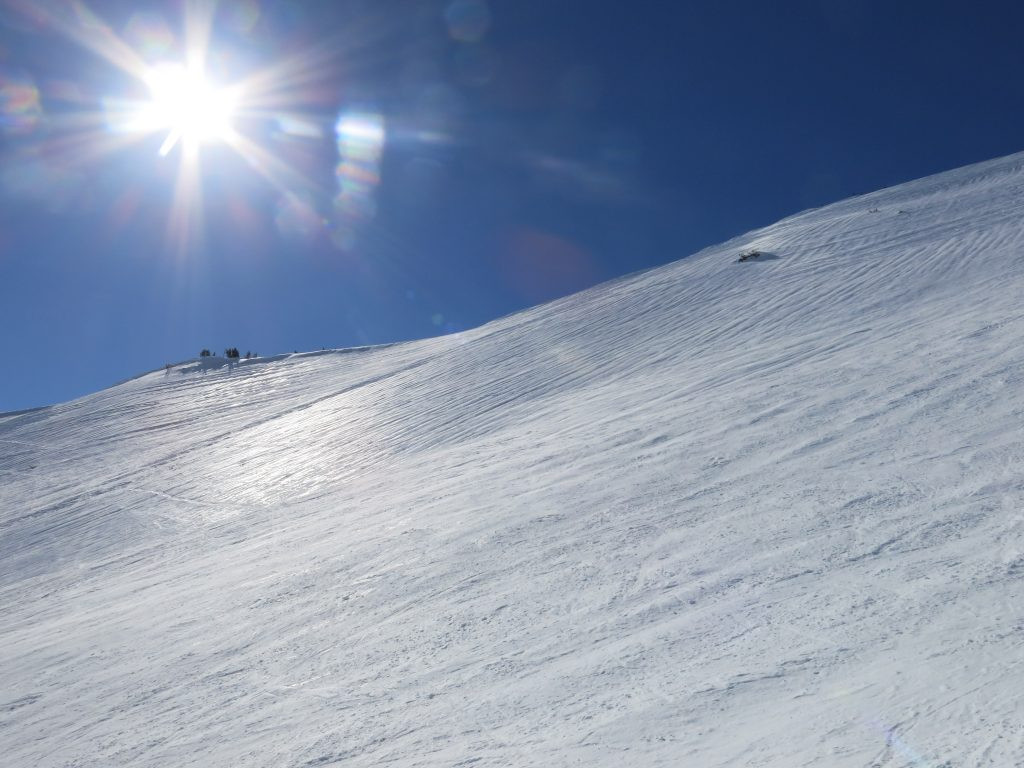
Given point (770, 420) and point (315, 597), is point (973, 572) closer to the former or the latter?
point (770, 420)

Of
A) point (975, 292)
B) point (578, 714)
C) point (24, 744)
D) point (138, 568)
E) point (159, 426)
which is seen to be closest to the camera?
point (578, 714)

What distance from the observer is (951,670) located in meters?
3.02

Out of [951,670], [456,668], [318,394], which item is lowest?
[951,670]

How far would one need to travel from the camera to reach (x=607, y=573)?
479cm

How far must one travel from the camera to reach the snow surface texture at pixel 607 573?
3217 millimetres

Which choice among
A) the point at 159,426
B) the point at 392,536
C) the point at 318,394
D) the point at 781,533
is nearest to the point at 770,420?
the point at 781,533

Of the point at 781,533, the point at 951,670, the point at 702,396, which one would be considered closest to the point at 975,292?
the point at 702,396

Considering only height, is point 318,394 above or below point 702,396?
above

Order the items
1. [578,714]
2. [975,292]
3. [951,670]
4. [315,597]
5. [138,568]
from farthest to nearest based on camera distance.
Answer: [975,292], [138,568], [315,597], [578,714], [951,670]

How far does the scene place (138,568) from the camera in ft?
27.3

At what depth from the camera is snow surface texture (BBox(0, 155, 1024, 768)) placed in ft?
10.6

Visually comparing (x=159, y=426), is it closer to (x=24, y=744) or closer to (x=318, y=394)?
(x=318, y=394)

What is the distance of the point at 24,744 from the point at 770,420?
21.4ft

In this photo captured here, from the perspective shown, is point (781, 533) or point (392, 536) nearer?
point (781, 533)
